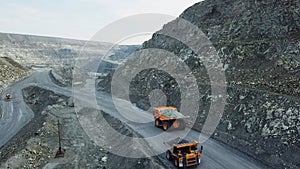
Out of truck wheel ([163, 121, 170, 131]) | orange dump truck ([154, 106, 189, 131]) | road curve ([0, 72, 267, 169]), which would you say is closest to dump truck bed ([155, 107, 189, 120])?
orange dump truck ([154, 106, 189, 131])

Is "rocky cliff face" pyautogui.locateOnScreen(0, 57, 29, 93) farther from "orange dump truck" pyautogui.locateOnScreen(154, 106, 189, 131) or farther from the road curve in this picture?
"orange dump truck" pyautogui.locateOnScreen(154, 106, 189, 131)

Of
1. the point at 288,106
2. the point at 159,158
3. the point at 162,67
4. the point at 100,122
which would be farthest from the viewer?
the point at 162,67

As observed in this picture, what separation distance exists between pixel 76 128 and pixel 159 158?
1130 cm

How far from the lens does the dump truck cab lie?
14.6 metres

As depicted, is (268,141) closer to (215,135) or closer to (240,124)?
(240,124)

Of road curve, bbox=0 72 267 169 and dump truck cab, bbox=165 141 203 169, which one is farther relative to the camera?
road curve, bbox=0 72 267 169

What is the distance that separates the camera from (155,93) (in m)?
34.4

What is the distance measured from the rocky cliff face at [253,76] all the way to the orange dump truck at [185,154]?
473 cm

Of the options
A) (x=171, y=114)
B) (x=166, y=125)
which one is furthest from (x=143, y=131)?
(x=171, y=114)

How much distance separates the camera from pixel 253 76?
24.7 meters

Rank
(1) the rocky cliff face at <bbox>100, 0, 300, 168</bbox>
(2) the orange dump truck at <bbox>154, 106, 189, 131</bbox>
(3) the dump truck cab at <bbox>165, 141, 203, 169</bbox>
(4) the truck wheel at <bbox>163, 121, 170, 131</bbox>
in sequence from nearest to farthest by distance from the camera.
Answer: (3) the dump truck cab at <bbox>165, 141, 203, 169</bbox> → (1) the rocky cliff face at <bbox>100, 0, 300, 168</bbox> → (2) the orange dump truck at <bbox>154, 106, 189, 131</bbox> → (4) the truck wheel at <bbox>163, 121, 170, 131</bbox>

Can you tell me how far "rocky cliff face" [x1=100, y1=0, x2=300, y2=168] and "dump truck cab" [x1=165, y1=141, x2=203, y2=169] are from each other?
473cm

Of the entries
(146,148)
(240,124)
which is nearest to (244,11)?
(240,124)

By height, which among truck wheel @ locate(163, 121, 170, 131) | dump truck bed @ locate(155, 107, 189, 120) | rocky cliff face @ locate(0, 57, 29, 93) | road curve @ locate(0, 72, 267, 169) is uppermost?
rocky cliff face @ locate(0, 57, 29, 93)
